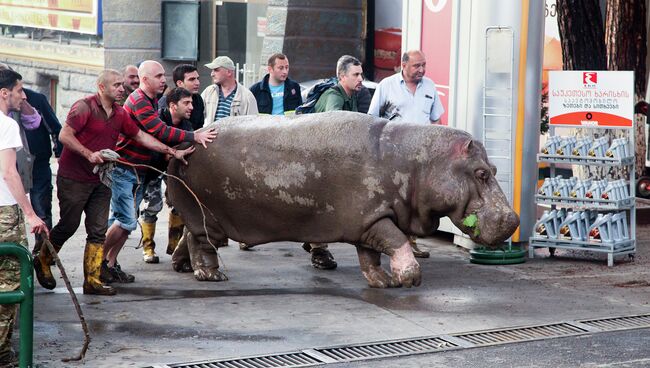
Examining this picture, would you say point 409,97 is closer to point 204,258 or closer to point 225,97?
point 225,97

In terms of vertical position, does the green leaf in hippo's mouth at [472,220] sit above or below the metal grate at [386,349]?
above

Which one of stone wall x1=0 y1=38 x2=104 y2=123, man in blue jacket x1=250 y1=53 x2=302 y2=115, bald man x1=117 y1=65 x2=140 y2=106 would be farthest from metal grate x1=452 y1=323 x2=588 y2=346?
stone wall x1=0 y1=38 x2=104 y2=123

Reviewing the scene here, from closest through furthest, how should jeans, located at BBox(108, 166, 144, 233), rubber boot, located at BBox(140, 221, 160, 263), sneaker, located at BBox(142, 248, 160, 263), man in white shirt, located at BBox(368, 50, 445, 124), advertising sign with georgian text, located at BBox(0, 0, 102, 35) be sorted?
jeans, located at BBox(108, 166, 144, 233), rubber boot, located at BBox(140, 221, 160, 263), sneaker, located at BBox(142, 248, 160, 263), man in white shirt, located at BBox(368, 50, 445, 124), advertising sign with georgian text, located at BBox(0, 0, 102, 35)

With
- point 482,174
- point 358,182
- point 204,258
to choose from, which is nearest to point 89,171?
point 204,258

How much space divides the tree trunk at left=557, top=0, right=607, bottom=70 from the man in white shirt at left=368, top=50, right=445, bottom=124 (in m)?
2.50

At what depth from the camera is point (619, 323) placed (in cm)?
932

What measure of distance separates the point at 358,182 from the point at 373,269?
30.9 inches

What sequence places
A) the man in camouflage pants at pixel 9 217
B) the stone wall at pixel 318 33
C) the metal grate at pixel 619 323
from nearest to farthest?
the man in camouflage pants at pixel 9 217 → the metal grate at pixel 619 323 → the stone wall at pixel 318 33

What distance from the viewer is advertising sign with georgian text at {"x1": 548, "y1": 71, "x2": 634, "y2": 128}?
37.9 ft

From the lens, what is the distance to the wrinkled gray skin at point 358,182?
32.7 ft

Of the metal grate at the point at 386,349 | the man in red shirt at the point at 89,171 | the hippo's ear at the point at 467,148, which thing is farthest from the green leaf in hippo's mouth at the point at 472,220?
the man in red shirt at the point at 89,171

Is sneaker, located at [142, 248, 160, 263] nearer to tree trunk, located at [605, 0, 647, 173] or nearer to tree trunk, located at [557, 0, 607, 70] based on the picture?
tree trunk, located at [557, 0, 607, 70]

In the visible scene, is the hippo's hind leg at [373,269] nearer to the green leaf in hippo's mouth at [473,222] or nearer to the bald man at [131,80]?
the green leaf in hippo's mouth at [473,222]

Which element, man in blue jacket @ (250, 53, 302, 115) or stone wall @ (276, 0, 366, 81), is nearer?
man in blue jacket @ (250, 53, 302, 115)
